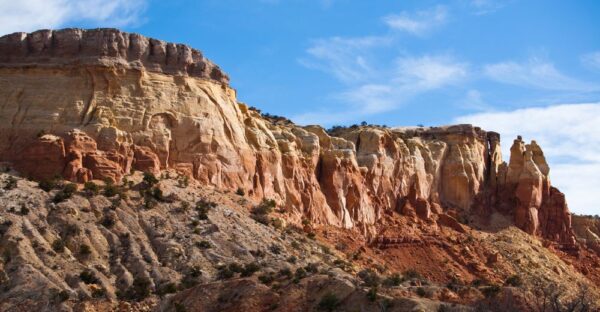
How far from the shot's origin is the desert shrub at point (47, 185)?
6806cm

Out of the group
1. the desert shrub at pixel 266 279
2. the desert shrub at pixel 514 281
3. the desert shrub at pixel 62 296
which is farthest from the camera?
the desert shrub at pixel 514 281

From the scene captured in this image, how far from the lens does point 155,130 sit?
74.4 m

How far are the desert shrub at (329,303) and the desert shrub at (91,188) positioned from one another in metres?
18.0

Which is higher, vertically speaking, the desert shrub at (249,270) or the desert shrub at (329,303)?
the desert shrub at (249,270)

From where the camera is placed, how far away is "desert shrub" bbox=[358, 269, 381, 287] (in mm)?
60550

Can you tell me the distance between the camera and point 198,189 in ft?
239

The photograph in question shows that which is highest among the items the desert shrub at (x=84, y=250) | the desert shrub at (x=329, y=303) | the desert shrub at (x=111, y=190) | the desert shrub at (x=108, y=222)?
the desert shrub at (x=111, y=190)

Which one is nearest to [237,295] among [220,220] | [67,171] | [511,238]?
[220,220]

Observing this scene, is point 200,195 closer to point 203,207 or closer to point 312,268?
point 203,207

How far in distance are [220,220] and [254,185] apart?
29.8ft

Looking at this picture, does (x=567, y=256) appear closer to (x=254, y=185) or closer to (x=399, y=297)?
(x=254, y=185)

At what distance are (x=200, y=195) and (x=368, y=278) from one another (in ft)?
44.2

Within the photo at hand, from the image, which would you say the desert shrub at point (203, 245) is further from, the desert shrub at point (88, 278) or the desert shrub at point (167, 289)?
the desert shrub at point (88, 278)

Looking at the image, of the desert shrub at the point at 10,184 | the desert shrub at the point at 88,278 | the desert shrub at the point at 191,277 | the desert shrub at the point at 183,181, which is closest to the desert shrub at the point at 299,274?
the desert shrub at the point at 191,277
